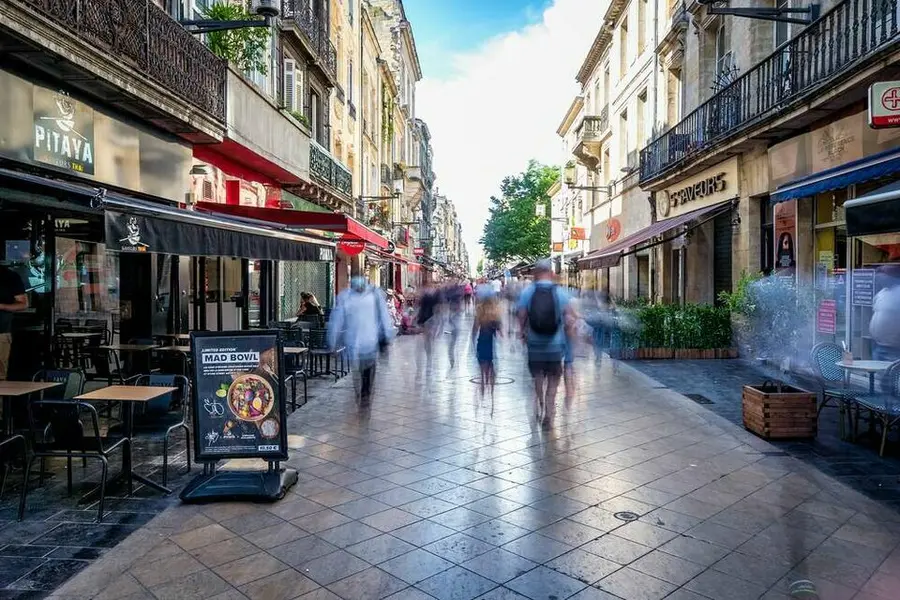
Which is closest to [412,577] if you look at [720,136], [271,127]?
[271,127]

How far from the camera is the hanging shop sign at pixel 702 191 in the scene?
1498cm

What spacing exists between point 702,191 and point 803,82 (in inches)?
225

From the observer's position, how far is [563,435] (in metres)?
7.17

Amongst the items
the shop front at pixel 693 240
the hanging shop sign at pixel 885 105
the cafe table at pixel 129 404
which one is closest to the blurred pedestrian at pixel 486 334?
the cafe table at pixel 129 404

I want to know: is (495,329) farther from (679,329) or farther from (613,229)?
(613,229)

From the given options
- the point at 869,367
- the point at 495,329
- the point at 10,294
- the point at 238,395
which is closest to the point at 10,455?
the point at 10,294

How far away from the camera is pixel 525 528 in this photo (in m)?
4.45

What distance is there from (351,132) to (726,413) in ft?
70.9

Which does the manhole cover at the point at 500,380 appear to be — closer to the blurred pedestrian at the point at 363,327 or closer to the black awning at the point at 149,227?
the blurred pedestrian at the point at 363,327

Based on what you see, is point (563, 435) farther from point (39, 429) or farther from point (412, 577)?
point (39, 429)

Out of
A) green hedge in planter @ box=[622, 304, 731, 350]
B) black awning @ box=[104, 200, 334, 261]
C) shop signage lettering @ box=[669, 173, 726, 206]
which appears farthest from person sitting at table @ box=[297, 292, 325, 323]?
shop signage lettering @ box=[669, 173, 726, 206]

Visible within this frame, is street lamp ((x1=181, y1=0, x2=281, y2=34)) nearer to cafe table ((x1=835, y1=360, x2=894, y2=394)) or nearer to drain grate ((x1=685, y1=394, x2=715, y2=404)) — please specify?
drain grate ((x1=685, y1=394, x2=715, y2=404))

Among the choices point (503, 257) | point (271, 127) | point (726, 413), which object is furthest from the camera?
point (503, 257)

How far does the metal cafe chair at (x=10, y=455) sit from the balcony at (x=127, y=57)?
154 inches
